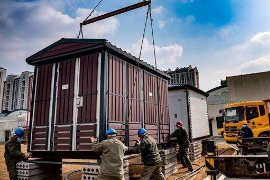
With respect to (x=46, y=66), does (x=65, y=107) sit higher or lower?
lower

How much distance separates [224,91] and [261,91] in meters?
6.87

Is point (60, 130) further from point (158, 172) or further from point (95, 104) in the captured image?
point (158, 172)

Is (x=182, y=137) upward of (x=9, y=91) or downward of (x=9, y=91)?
downward

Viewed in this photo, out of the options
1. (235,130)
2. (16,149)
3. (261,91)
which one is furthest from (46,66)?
(261,91)

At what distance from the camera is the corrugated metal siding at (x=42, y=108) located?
24.3 feet

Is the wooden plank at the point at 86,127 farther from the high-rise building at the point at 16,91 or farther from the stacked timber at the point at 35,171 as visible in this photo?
the high-rise building at the point at 16,91

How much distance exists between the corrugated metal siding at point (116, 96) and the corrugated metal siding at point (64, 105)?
1.41 metres

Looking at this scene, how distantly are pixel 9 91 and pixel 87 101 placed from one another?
60.4 meters

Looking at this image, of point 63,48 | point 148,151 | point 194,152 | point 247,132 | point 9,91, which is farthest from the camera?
point 9,91

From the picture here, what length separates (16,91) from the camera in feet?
182

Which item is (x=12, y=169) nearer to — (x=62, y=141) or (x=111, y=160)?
(x=62, y=141)

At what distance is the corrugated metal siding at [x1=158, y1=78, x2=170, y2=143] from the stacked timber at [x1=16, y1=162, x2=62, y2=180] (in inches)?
193

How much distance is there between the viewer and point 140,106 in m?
8.53

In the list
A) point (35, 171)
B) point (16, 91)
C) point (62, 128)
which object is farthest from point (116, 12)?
point (16, 91)
